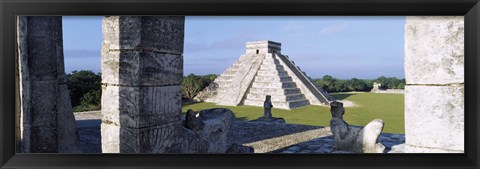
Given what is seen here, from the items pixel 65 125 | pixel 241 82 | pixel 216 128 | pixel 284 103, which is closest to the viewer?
pixel 216 128

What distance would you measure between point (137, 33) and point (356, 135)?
4597 millimetres

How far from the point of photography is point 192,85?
68.6 feet

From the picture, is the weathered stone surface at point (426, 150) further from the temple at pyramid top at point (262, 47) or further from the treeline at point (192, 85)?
the temple at pyramid top at point (262, 47)

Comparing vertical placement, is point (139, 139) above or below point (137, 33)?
below

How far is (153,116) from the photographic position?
2930mm

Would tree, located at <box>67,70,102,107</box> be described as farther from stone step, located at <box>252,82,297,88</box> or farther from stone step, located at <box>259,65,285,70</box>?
stone step, located at <box>259,65,285,70</box>

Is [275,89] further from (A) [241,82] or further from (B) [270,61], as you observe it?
(B) [270,61]

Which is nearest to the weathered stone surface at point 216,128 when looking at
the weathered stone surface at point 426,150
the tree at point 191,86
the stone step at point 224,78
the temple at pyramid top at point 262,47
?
the weathered stone surface at point 426,150

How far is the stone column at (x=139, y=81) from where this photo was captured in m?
2.78

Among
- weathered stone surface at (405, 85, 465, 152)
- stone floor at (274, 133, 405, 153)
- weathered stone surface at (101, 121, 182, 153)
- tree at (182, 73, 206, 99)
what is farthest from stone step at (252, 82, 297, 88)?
weathered stone surface at (405, 85, 465, 152)

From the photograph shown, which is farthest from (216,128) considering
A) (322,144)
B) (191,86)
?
(191,86)

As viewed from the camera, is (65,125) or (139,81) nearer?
(139,81)

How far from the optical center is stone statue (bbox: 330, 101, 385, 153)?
5562 mm

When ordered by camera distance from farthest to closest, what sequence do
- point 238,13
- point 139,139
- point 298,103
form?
point 298,103, point 139,139, point 238,13
